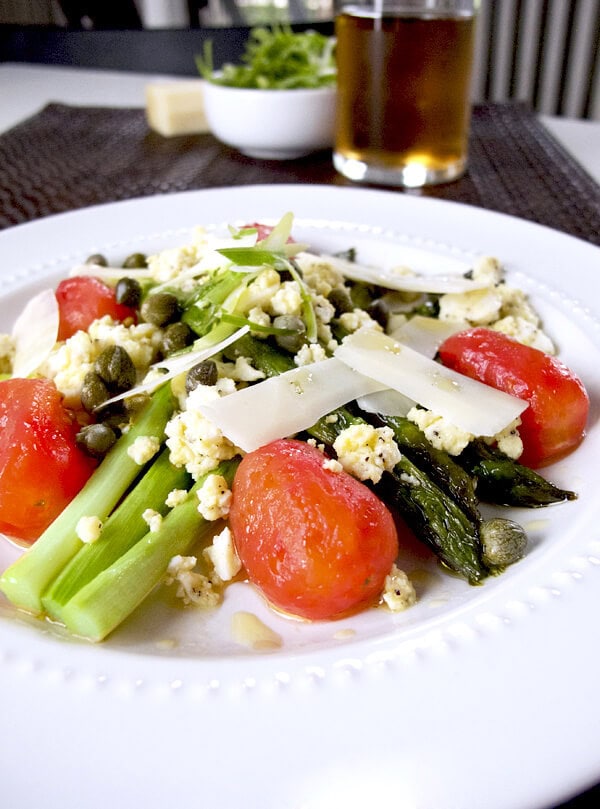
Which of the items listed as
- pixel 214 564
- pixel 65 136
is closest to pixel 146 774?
pixel 214 564

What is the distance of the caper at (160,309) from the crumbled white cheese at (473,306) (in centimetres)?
80

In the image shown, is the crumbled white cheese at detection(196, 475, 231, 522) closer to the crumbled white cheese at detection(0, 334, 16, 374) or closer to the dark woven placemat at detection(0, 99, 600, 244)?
the crumbled white cheese at detection(0, 334, 16, 374)

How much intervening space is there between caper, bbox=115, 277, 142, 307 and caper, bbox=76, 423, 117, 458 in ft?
1.79

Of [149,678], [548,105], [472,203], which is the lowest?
[548,105]

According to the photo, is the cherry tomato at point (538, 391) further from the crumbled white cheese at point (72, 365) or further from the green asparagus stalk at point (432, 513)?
the crumbled white cheese at point (72, 365)

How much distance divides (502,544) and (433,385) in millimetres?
429

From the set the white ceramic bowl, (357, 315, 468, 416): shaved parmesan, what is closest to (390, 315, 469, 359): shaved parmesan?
(357, 315, 468, 416): shaved parmesan

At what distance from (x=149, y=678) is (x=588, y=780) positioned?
0.65m

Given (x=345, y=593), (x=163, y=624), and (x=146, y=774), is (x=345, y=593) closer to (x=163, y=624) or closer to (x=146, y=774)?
(x=163, y=624)

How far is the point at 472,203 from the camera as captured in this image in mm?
3123

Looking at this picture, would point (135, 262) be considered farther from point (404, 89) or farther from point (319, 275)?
point (404, 89)

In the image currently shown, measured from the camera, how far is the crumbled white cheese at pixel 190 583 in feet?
4.89

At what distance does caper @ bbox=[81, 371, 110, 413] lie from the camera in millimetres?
1734

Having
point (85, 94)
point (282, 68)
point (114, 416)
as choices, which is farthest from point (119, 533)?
point (85, 94)
